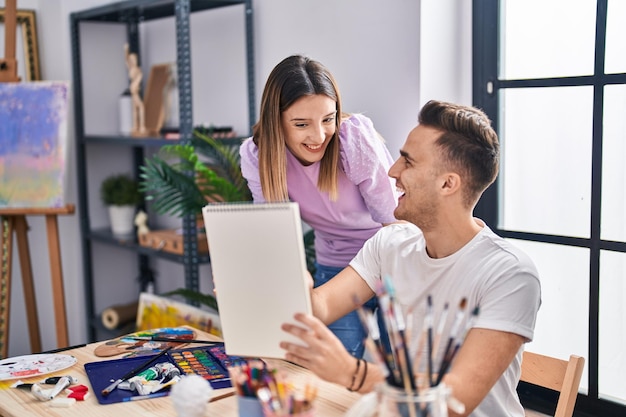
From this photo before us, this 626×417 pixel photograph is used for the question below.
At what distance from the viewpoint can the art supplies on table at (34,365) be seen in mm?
1704

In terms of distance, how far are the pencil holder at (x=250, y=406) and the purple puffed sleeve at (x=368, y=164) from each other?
3.42 feet

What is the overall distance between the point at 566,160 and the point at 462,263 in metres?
0.84

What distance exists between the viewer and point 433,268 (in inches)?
65.1

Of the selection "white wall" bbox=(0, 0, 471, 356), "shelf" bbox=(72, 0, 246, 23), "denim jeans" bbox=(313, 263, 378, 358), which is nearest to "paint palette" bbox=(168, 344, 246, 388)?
"denim jeans" bbox=(313, 263, 378, 358)

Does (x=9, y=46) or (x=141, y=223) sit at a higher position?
(x=9, y=46)

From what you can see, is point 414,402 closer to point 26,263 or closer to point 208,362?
point 208,362

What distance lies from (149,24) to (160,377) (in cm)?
259

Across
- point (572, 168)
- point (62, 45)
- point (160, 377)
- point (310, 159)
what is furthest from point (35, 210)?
point (572, 168)

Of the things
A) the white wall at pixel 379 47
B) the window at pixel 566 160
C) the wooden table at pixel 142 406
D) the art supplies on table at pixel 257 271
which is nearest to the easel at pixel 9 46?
the white wall at pixel 379 47

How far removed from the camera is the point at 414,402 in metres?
1.00

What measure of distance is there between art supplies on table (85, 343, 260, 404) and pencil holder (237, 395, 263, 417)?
0.34m

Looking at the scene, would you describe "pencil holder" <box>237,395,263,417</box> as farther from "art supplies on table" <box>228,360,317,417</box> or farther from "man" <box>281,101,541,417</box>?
"man" <box>281,101,541,417</box>

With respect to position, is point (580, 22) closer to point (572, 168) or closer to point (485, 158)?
point (572, 168)

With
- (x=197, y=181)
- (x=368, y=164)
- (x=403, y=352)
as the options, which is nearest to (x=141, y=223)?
(x=197, y=181)
